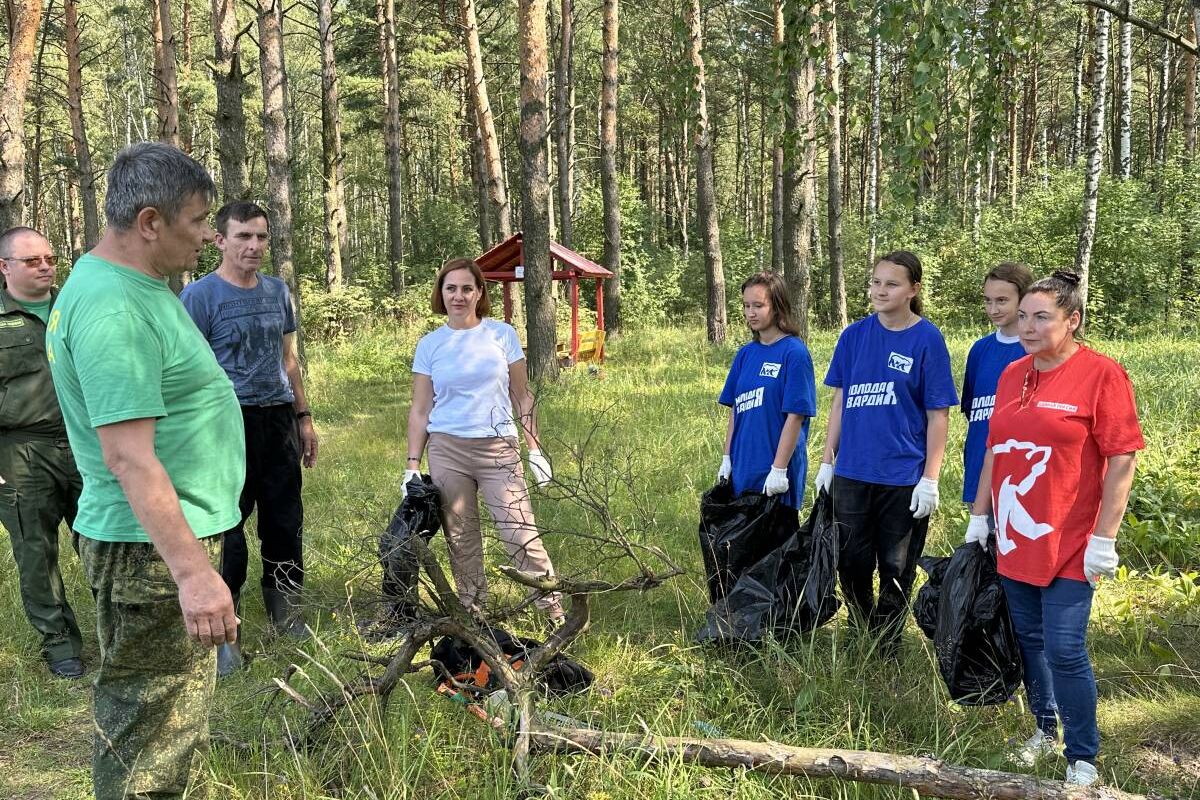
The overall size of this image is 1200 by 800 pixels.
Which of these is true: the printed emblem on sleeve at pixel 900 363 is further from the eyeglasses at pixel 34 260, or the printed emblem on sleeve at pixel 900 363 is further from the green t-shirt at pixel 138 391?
the eyeglasses at pixel 34 260

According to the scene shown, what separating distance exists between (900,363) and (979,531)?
712 millimetres

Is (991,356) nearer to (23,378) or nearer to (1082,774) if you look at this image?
(1082,774)

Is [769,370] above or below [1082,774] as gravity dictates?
above

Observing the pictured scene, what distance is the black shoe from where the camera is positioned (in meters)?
3.67

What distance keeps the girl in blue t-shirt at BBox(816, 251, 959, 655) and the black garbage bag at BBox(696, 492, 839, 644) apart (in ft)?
0.47

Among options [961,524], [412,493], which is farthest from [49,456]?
[961,524]

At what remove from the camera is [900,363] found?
322 cm

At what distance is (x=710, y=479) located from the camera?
5.98 m

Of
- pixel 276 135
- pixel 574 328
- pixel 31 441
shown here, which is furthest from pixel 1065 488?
pixel 276 135

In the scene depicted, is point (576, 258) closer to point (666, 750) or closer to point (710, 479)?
point (710, 479)

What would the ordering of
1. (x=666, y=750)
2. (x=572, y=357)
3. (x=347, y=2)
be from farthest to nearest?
(x=347, y=2)
(x=572, y=357)
(x=666, y=750)

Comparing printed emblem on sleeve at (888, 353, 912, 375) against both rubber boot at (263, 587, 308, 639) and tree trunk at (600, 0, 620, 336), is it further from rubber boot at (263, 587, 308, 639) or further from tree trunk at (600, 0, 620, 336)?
tree trunk at (600, 0, 620, 336)

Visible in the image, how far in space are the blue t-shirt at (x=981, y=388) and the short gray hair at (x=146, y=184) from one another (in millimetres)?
2873

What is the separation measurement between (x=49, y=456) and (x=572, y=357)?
8.97 metres
